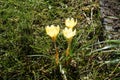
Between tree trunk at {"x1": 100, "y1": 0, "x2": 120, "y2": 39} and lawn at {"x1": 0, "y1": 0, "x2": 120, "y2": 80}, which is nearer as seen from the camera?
lawn at {"x1": 0, "y1": 0, "x2": 120, "y2": 80}

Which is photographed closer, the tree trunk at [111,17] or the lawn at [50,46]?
the lawn at [50,46]

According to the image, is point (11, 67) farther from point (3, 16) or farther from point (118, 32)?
point (118, 32)

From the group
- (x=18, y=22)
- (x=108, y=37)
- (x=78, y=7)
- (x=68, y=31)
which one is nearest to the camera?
(x=68, y=31)

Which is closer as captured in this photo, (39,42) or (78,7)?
(39,42)

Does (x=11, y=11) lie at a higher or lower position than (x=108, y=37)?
higher

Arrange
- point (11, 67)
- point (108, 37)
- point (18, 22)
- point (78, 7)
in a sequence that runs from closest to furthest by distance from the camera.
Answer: point (11, 67)
point (108, 37)
point (18, 22)
point (78, 7)

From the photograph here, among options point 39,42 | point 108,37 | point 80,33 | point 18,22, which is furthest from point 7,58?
point 108,37

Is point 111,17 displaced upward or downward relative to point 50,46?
upward

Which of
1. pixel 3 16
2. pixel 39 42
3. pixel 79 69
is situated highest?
pixel 3 16
